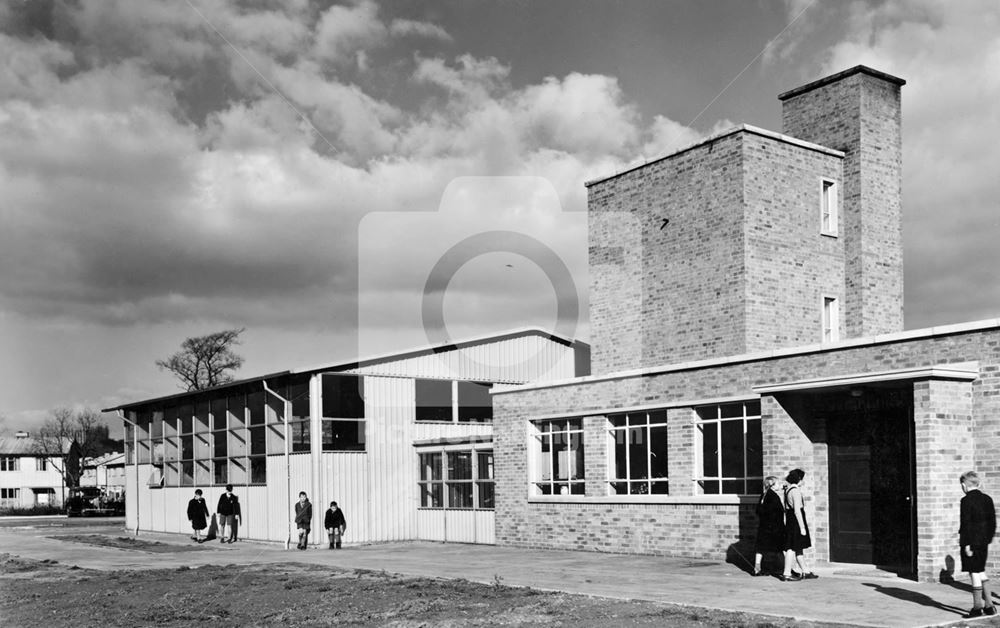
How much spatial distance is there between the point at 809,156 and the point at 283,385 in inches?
590

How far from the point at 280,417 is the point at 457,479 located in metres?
5.58

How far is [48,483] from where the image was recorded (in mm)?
91688

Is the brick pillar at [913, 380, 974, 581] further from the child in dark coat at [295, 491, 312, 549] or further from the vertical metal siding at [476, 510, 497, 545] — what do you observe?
the child in dark coat at [295, 491, 312, 549]

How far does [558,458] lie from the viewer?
906 inches

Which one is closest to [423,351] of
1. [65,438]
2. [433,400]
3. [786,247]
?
[433,400]

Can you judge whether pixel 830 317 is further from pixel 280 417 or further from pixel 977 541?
pixel 280 417

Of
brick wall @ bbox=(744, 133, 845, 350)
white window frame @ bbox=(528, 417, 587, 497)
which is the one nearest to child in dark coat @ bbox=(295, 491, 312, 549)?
white window frame @ bbox=(528, 417, 587, 497)

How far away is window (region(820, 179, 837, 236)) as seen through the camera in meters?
24.8

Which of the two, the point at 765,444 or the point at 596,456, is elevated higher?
the point at 765,444

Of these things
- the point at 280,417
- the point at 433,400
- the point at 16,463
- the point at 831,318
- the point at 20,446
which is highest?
the point at 831,318

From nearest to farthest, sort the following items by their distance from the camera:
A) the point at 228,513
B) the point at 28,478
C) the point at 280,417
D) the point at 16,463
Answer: the point at 280,417
the point at 228,513
the point at 28,478
the point at 16,463

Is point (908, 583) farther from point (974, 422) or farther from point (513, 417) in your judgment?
point (513, 417)

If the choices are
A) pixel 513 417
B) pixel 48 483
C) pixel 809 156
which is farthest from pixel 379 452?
pixel 48 483

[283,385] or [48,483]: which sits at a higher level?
[283,385]
